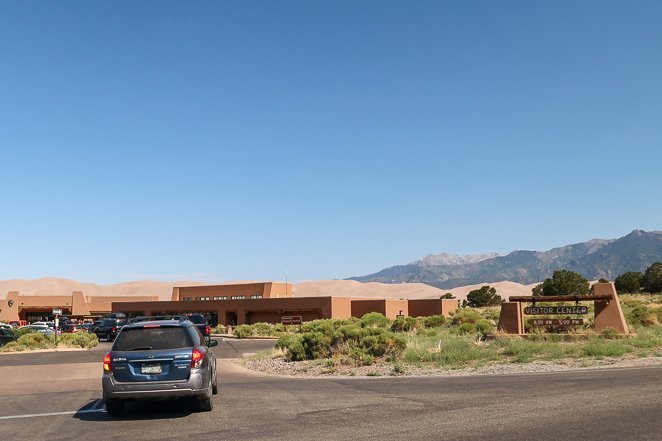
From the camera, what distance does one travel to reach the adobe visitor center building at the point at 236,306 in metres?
71.2

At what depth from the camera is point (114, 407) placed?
476 inches

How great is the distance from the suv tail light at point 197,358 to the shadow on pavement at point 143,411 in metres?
0.99

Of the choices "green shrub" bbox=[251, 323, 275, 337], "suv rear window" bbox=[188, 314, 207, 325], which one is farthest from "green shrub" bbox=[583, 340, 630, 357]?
"green shrub" bbox=[251, 323, 275, 337]

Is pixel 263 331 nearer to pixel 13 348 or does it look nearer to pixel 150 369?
pixel 13 348

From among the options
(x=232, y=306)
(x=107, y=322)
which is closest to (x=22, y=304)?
(x=232, y=306)

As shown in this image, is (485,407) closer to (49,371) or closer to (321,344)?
(321,344)

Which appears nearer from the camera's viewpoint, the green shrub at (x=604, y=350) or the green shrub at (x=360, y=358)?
the green shrub at (x=604, y=350)

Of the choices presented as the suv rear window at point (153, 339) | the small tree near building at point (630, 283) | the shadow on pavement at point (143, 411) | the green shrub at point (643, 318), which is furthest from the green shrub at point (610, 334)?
the small tree near building at point (630, 283)

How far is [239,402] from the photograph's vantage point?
1360cm

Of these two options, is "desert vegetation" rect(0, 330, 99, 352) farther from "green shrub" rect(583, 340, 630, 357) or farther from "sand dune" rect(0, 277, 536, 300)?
"sand dune" rect(0, 277, 536, 300)

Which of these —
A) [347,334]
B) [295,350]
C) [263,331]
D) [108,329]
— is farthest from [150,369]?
[263,331]

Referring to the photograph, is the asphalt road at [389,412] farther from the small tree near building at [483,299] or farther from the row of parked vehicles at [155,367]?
the small tree near building at [483,299]

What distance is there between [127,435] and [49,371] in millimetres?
13999

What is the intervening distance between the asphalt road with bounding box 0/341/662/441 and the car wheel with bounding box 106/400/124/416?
16 cm
